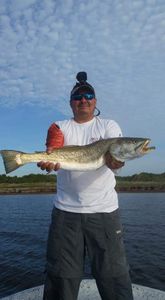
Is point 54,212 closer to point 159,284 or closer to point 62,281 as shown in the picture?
point 62,281

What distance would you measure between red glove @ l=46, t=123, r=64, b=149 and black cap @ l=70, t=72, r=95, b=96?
71cm

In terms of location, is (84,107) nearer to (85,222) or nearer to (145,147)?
(145,147)

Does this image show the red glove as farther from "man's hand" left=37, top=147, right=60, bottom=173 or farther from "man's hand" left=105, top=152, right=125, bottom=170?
"man's hand" left=105, top=152, right=125, bottom=170

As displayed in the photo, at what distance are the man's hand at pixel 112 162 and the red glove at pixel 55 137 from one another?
33.9 inches

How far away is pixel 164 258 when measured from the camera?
2119cm

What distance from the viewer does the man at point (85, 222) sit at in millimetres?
6164

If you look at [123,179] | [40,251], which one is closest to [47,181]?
[123,179]

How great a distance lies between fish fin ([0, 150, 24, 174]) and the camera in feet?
20.7

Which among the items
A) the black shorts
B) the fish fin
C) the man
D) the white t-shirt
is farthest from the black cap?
the black shorts

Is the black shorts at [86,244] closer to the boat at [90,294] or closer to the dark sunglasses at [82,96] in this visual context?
the dark sunglasses at [82,96]

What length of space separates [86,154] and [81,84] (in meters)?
1.37

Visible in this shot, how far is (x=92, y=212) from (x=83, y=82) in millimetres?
2326

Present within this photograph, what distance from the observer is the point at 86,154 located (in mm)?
6121

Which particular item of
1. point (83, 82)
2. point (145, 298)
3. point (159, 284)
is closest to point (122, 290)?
point (145, 298)
